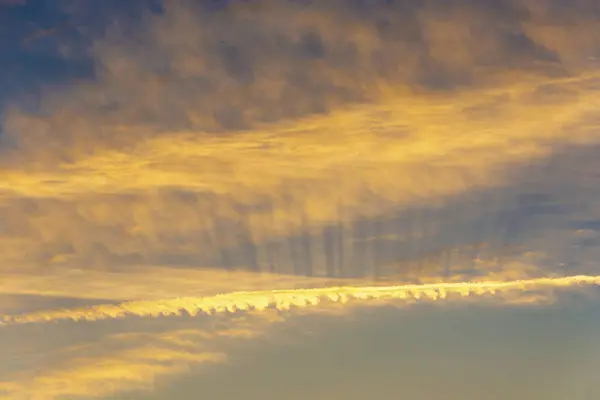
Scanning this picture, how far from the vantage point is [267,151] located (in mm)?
10141

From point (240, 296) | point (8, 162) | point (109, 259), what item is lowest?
point (240, 296)

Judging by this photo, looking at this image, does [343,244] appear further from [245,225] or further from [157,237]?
[157,237]

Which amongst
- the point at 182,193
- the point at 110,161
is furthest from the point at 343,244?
Answer: the point at 110,161

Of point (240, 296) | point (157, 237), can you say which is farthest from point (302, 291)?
point (157, 237)

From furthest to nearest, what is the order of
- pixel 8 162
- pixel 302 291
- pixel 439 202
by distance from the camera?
pixel 302 291
pixel 439 202
pixel 8 162

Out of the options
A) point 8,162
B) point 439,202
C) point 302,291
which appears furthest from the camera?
point 302,291

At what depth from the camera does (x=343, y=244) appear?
1088 cm

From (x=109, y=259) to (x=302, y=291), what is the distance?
234 cm

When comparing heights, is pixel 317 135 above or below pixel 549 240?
above

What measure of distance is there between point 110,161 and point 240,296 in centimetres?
257

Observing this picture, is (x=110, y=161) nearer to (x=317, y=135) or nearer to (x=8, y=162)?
(x=8, y=162)

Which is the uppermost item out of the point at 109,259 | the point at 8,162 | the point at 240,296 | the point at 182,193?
the point at 8,162

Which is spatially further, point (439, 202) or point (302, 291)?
point (302, 291)

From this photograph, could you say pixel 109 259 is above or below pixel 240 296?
above
